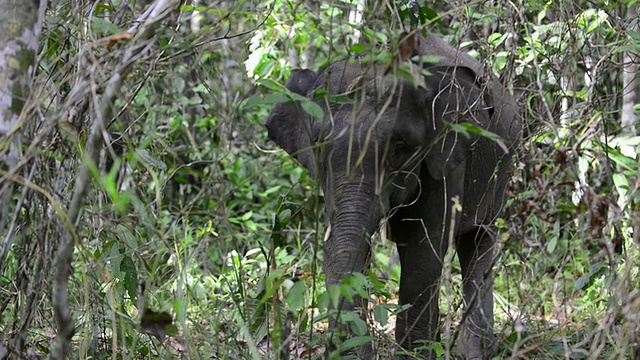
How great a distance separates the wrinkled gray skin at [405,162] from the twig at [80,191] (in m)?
1.32

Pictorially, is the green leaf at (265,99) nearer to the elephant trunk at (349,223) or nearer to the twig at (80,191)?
the twig at (80,191)

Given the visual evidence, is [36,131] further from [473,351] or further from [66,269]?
[473,351]

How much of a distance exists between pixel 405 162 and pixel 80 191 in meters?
2.13

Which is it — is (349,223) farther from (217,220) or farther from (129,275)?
(129,275)

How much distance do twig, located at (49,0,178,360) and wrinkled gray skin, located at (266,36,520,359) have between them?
4.32 ft

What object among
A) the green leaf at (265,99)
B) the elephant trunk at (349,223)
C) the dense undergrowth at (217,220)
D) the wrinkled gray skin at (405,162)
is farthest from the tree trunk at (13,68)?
the elephant trunk at (349,223)

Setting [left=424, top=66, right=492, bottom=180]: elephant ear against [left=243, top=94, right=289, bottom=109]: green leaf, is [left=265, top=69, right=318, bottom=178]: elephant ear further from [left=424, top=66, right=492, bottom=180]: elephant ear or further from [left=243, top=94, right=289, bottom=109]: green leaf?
[left=243, top=94, right=289, bottom=109]: green leaf

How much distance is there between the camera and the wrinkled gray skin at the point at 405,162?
4508 mm

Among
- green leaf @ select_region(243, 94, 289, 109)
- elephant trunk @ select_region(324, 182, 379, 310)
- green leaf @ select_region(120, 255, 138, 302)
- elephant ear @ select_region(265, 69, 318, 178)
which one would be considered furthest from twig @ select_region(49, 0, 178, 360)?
elephant ear @ select_region(265, 69, 318, 178)

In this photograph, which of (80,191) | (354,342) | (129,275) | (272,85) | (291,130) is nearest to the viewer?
(80,191)

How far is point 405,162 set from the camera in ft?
15.4

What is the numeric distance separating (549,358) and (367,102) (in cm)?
160

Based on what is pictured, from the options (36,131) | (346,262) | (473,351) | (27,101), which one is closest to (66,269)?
(27,101)

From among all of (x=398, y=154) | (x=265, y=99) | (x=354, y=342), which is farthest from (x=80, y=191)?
(x=398, y=154)
